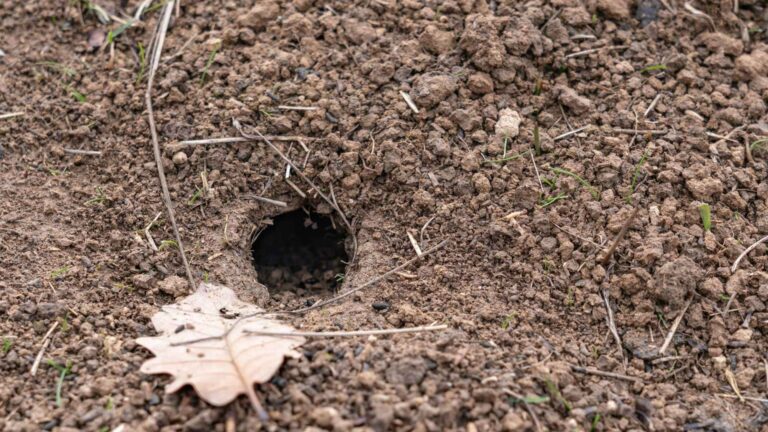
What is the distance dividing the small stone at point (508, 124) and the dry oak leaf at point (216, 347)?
1.13 meters

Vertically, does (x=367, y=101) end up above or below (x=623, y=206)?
above

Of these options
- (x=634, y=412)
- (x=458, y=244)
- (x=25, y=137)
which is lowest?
(x=634, y=412)

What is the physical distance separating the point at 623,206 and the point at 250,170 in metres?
1.41

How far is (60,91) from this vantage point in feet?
11.1

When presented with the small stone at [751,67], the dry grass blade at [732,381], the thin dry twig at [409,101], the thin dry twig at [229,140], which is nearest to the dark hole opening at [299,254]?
the thin dry twig at [229,140]

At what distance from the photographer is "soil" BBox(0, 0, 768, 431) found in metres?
2.46

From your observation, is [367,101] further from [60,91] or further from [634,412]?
[634,412]

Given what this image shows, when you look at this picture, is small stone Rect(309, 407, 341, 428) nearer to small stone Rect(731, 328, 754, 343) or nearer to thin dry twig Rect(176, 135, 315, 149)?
thin dry twig Rect(176, 135, 315, 149)

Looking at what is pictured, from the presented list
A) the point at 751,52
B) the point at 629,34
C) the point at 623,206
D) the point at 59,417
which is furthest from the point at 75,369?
the point at 751,52

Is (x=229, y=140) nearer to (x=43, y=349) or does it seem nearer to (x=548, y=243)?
(x=43, y=349)

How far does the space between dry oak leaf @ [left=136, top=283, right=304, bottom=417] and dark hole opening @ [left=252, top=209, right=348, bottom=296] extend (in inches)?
25.9

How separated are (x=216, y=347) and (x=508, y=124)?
1397mm

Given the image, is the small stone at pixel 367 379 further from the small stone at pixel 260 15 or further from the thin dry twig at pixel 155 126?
the small stone at pixel 260 15

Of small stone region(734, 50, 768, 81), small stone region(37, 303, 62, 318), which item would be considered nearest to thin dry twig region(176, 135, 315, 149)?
small stone region(37, 303, 62, 318)
